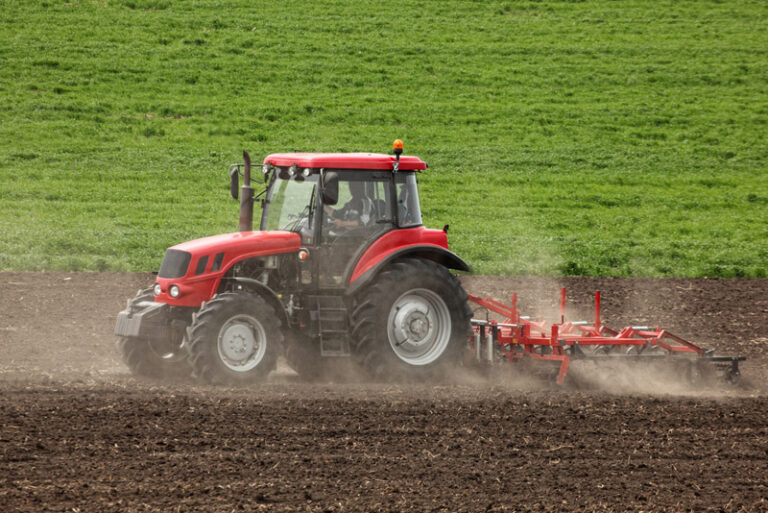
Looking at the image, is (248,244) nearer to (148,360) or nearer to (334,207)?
(334,207)

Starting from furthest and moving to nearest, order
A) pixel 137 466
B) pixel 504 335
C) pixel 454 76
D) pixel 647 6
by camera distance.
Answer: pixel 647 6 < pixel 454 76 < pixel 504 335 < pixel 137 466

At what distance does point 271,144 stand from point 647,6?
1822 centimetres

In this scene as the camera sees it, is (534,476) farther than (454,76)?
No

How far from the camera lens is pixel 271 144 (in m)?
25.1

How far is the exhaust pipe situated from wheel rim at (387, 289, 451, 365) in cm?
171

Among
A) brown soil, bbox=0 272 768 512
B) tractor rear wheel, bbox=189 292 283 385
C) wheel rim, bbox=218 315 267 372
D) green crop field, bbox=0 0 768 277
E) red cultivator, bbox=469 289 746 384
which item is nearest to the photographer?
brown soil, bbox=0 272 768 512

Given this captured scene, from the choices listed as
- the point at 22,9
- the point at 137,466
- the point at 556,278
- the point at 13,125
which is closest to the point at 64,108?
the point at 13,125

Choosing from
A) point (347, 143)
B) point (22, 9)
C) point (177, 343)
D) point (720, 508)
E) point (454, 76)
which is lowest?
point (720, 508)

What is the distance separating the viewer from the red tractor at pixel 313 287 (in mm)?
9148

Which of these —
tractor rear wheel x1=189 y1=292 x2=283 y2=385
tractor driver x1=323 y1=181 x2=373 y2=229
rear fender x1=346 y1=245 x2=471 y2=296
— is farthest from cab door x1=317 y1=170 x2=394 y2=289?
tractor rear wheel x1=189 y1=292 x2=283 y2=385

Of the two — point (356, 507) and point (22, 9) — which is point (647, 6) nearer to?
point (22, 9)

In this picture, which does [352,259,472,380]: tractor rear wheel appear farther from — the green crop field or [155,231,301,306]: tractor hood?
the green crop field

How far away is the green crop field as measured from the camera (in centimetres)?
2002

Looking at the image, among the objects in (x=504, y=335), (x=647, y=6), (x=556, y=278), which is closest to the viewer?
(x=504, y=335)
